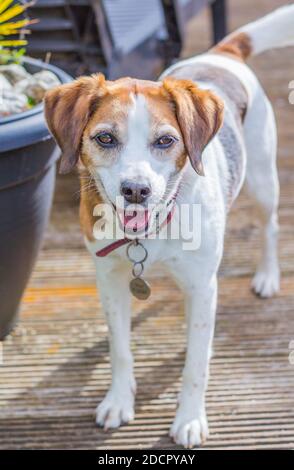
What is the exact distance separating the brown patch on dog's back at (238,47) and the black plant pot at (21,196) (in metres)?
0.55

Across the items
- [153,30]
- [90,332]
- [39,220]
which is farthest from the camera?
[153,30]

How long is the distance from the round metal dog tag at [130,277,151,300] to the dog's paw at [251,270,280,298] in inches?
32.5

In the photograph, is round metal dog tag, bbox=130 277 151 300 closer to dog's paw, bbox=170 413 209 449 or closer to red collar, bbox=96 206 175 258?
red collar, bbox=96 206 175 258

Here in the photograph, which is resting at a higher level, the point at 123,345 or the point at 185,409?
the point at 123,345

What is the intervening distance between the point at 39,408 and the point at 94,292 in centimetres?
67

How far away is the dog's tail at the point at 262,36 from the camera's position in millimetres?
2684

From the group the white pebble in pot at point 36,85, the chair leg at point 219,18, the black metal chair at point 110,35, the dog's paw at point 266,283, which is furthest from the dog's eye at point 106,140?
the chair leg at point 219,18

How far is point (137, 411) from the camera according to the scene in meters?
2.36

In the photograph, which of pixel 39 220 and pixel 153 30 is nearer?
pixel 39 220

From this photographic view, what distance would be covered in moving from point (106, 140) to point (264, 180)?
1.00 meters

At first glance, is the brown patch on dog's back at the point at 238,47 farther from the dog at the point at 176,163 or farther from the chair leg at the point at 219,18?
the chair leg at the point at 219,18

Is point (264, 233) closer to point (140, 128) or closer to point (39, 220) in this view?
point (39, 220)
